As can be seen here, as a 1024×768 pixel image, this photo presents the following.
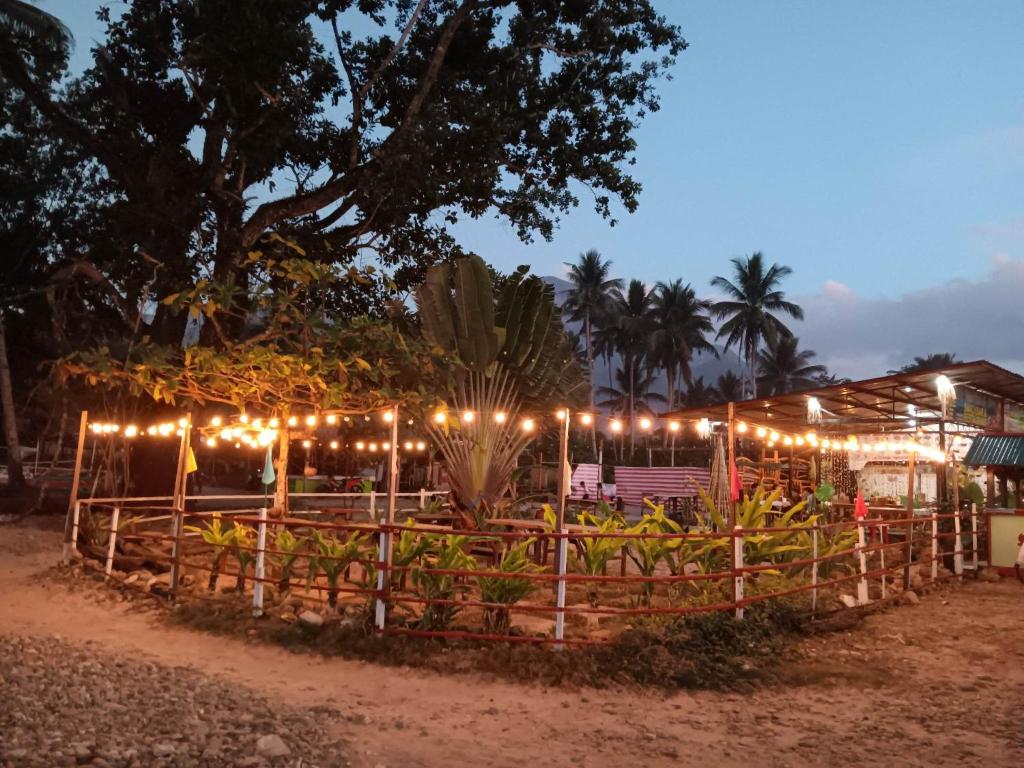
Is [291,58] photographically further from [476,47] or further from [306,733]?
[306,733]

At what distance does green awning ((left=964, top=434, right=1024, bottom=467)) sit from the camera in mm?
13945

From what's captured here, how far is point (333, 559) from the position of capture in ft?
25.6

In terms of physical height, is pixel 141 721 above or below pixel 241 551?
below

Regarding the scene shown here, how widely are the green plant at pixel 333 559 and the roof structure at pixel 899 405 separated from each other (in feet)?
21.5

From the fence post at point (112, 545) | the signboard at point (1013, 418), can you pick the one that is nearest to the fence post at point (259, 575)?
the fence post at point (112, 545)

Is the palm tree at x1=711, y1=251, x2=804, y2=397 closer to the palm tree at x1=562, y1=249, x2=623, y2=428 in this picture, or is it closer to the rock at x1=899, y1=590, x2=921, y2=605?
the palm tree at x1=562, y1=249, x2=623, y2=428

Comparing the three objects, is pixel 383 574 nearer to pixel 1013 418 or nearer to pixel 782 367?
pixel 1013 418

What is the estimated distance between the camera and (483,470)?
1388 cm

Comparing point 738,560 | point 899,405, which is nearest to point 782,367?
point 899,405

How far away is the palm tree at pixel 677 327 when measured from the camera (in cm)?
5316

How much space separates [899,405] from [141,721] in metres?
14.9

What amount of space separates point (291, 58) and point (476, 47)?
5.92 meters

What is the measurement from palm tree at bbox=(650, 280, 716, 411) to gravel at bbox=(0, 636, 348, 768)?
49256mm

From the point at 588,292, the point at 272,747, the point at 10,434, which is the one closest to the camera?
the point at 272,747
